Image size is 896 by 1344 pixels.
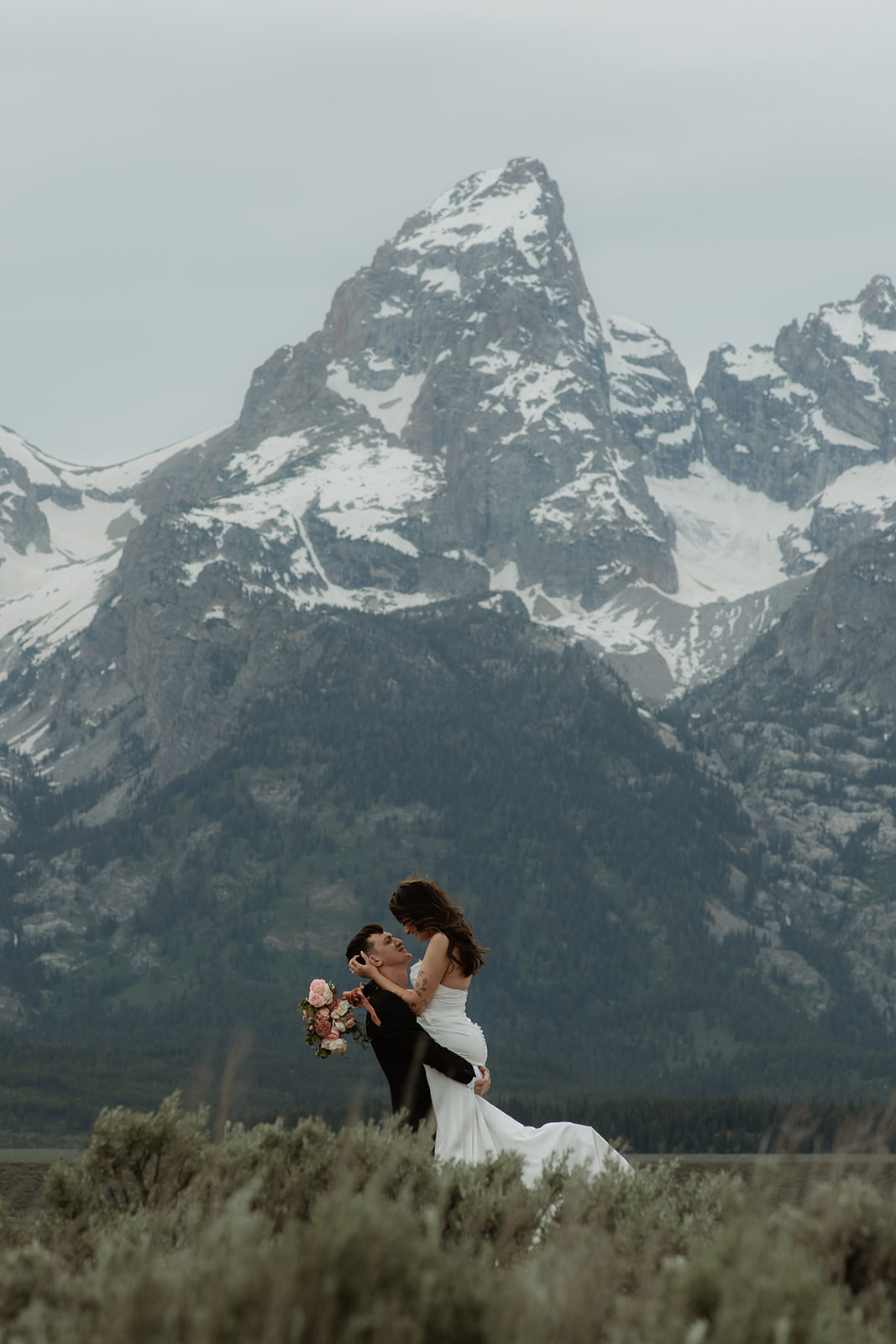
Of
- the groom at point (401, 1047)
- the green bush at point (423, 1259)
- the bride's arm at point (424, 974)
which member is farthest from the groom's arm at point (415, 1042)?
the green bush at point (423, 1259)

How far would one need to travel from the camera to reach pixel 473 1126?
13117mm

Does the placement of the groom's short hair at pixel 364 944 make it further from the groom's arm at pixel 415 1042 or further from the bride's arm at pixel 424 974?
the groom's arm at pixel 415 1042

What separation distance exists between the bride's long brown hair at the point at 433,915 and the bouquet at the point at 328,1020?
1048 millimetres

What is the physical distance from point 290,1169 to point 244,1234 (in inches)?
145

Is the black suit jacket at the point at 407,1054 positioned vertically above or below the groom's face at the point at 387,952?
below

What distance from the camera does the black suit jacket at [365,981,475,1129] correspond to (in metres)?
13.2

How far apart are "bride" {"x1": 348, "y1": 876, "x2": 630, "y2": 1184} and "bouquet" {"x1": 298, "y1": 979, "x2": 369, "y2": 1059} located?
52cm

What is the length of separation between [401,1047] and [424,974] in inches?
30.0

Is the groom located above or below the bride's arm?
below

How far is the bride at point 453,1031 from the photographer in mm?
12969

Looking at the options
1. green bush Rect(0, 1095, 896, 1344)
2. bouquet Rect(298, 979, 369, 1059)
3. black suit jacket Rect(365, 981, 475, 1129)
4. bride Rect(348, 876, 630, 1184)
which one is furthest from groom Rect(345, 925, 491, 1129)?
green bush Rect(0, 1095, 896, 1344)

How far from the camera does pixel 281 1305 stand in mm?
6426

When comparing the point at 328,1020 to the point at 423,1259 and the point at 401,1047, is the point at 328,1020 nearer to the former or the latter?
the point at 401,1047

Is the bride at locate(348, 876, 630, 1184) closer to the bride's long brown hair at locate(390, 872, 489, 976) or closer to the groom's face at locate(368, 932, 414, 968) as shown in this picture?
the bride's long brown hair at locate(390, 872, 489, 976)
